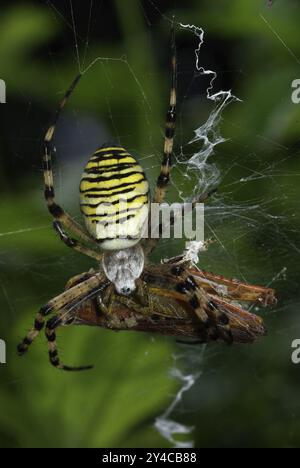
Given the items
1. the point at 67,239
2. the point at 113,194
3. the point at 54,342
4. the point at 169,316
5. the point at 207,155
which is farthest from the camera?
the point at 54,342

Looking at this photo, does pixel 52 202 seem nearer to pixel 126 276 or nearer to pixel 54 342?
pixel 126 276

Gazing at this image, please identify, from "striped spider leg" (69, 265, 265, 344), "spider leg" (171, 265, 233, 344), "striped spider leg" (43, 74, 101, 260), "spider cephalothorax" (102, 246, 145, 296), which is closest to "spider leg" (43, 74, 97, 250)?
"striped spider leg" (43, 74, 101, 260)

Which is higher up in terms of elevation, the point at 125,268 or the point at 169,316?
the point at 125,268

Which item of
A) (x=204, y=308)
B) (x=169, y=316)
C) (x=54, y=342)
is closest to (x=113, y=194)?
(x=169, y=316)

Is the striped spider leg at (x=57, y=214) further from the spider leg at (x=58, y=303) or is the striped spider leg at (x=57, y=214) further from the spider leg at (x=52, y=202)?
the spider leg at (x=58, y=303)

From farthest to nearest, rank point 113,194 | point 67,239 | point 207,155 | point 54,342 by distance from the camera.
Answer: point 54,342, point 207,155, point 67,239, point 113,194

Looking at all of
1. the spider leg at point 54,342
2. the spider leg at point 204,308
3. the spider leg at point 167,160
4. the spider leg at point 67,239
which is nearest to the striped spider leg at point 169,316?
the spider leg at point 204,308

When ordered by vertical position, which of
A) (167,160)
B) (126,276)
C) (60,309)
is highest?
(167,160)
